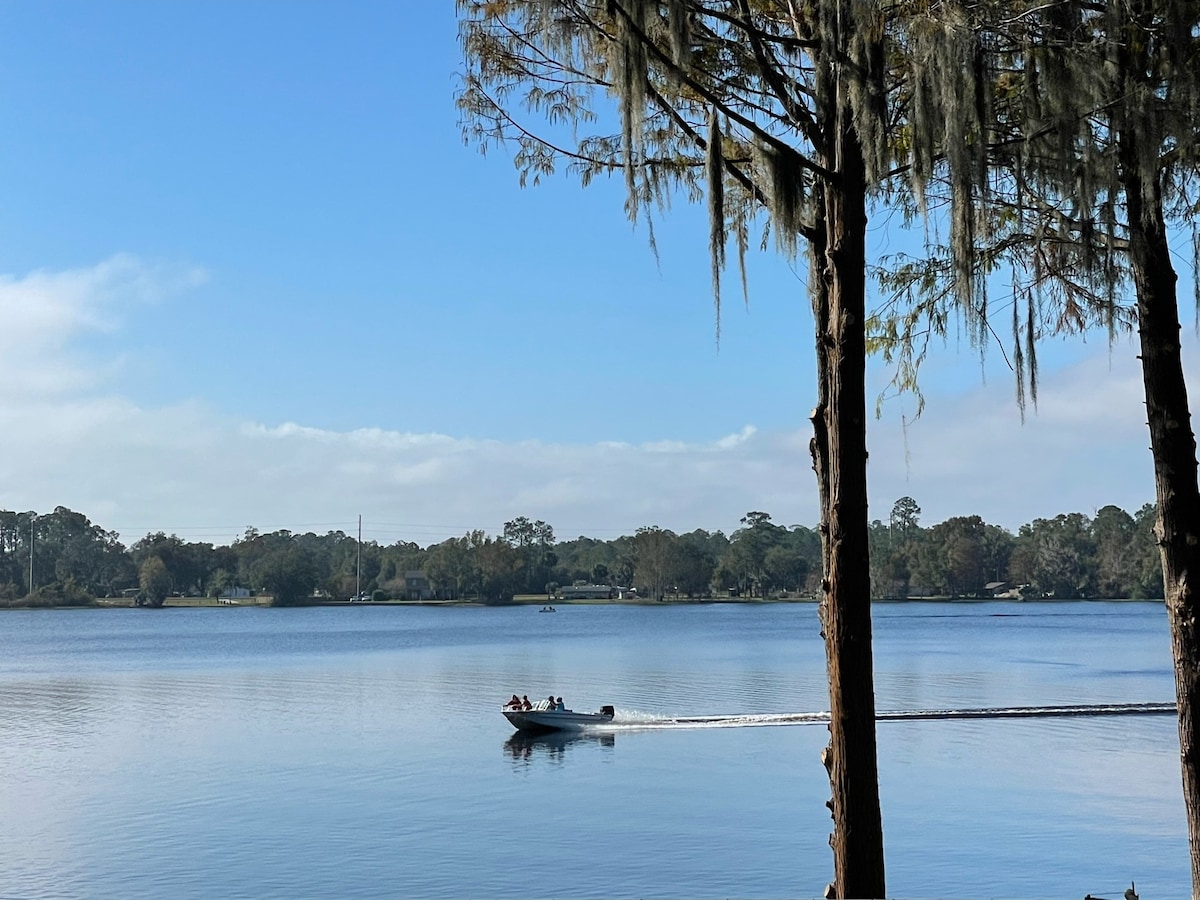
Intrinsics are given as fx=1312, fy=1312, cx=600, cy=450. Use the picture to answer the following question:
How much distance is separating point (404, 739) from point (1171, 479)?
27.0 m

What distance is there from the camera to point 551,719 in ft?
107

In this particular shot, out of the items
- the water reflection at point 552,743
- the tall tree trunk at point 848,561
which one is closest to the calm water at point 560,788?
the water reflection at point 552,743

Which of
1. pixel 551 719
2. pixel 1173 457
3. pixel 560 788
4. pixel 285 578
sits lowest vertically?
pixel 560 788

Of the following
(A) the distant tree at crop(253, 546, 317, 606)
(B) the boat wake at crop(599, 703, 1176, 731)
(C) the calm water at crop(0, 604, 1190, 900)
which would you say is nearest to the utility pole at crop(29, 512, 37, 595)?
(A) the distant tree at crop(253, 546, 317, 606)

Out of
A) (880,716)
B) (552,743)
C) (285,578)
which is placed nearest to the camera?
(552,743)

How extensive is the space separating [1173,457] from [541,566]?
173 m

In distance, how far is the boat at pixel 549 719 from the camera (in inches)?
1272

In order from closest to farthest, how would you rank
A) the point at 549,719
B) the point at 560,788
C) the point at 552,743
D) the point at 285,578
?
1. the point at 560,788
2. the point at 552,743
3. the point at 549,719
4. the point at 285,578

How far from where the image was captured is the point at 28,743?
3334 cm

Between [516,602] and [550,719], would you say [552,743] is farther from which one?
[516,602]

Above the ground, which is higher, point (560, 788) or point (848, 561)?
point (848, 561)

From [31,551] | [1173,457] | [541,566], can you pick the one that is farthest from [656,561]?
[1173,457]

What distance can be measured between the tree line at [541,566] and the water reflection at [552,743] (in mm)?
134996

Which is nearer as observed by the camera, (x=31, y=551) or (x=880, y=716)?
(x=880, y=716)
